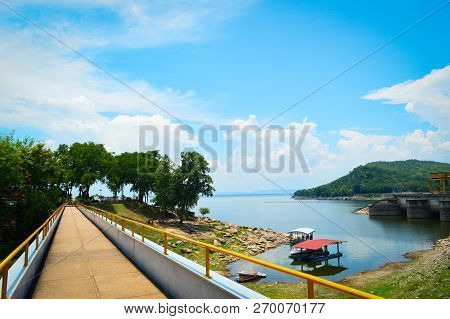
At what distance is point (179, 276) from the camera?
7.55m

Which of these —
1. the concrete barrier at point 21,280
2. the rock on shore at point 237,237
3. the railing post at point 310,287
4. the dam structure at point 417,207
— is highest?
the railing post at point 310,287

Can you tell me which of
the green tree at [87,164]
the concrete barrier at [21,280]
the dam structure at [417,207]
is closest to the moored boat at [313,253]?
the concrete barrier at [21,280]

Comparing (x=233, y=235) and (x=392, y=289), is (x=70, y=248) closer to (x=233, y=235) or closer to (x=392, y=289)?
(x=392, y=289)

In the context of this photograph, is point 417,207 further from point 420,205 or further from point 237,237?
point 237,237

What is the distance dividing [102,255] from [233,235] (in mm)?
43636

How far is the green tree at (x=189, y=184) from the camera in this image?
63656mm

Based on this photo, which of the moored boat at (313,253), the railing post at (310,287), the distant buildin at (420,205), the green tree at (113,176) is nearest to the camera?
the railing post at (310,287)

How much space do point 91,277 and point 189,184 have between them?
5503 centimetres

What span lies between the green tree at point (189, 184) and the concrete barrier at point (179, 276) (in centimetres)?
5119

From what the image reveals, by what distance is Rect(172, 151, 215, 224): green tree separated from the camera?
209 feet

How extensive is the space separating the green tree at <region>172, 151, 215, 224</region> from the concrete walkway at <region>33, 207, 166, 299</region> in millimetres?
48687

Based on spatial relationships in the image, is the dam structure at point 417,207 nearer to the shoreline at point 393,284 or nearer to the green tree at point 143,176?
the shoreline at point 393,284

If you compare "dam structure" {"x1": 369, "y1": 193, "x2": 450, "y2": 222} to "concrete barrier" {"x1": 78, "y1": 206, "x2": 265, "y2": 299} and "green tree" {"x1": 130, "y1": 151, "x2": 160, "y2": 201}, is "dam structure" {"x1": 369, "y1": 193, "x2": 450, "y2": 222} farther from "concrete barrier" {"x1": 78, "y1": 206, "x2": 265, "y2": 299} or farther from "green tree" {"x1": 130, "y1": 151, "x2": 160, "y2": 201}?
"concrete barrier" {"x1": 78, "y1": 206, "x2": 265, "y2": 299}

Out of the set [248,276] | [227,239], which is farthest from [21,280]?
[227,239]
